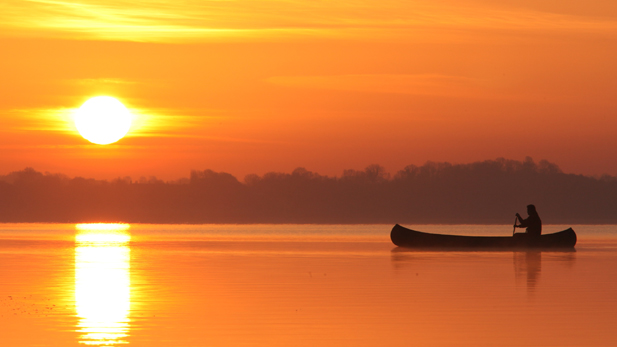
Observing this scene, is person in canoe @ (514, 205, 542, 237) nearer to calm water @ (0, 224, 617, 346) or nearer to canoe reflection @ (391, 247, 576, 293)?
canoe reflection @ (391, 247, 576, 293)

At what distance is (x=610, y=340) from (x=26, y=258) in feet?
88.1

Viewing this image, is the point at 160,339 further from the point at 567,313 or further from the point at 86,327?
the point at 567,313

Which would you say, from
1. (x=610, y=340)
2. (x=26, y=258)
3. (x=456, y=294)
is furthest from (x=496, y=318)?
(x=26, y=258)

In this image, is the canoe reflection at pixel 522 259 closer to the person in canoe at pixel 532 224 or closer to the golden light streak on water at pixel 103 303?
the person in canoe at pixel 532 224

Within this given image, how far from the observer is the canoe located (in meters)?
40.6

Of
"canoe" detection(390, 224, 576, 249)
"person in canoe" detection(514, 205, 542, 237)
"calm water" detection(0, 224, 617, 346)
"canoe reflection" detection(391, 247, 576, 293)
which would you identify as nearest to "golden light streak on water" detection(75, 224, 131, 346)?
"calm water" detection(0, 224, 617, 346)

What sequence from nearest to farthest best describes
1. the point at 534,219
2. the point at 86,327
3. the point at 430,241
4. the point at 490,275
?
the point at 86,327, the point at 490,275, the point at 534,219, the point at 430,241

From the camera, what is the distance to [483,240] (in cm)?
4125

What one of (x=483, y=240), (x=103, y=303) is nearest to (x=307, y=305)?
(x=103, y=303)

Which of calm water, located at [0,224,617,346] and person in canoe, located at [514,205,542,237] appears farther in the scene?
person in canoe, located at [514,205,542,237]

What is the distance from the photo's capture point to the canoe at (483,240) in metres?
40.6

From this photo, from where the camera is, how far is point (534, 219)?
40.2 meters

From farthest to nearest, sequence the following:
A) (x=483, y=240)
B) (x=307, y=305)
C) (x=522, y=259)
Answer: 1. (x=483, y=240)
2. (x=522, y=259)
3. (x=307, y=305)

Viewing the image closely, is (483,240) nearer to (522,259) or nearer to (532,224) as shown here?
(532,224)
